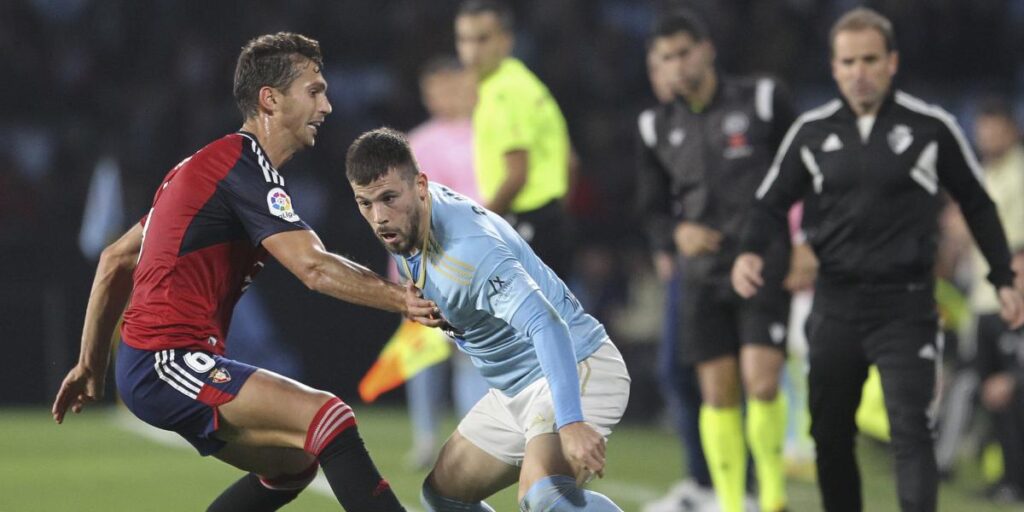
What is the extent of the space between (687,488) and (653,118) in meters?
1.83

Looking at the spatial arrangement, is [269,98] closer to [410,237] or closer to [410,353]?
[410,237]

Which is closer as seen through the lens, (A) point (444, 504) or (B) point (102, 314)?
(A) point (444, 504)

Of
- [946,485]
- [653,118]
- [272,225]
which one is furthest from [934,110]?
[946,485]

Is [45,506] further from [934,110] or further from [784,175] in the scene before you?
[934,110]

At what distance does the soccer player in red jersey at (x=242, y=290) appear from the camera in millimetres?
4750

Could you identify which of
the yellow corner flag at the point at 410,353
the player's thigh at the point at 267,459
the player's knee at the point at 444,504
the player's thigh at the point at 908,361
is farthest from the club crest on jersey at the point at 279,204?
the yellow corner flag at the point at 410,353

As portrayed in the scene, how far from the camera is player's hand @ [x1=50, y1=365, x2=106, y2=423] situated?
5.32 metres

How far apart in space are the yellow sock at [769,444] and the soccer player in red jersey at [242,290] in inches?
95.6

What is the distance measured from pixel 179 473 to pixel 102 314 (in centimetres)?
437

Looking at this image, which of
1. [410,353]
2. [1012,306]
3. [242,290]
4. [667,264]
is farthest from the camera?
[410,353]

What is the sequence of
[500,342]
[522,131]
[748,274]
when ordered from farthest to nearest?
[522,131] → [748,274] → [500,342]

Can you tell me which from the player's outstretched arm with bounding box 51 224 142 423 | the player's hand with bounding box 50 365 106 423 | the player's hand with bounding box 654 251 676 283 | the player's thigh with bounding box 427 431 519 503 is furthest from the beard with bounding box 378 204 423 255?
the player's hand with bounding box 654 251 676 283

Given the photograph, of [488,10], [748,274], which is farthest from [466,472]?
[488,10]

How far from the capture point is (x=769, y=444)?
22.6ft
